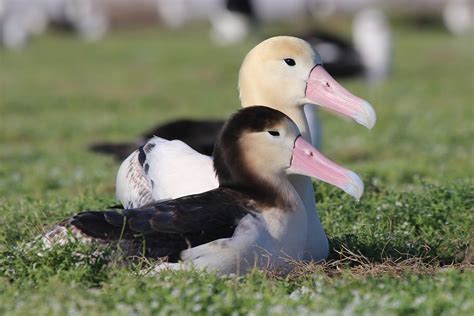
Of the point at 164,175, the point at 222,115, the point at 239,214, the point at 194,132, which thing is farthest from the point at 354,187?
the point at 222,115

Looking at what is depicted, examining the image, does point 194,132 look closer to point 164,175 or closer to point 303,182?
point 164,175

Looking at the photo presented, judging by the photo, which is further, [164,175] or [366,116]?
[164,175]

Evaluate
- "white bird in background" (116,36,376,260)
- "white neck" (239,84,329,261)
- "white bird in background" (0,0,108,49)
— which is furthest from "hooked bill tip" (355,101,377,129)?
"white bird in background" (0,0,108,49)

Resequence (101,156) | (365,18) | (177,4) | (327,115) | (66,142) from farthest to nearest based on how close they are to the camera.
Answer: (177,4) < (365,18) < (327,115) < (66,142) < (101,156)

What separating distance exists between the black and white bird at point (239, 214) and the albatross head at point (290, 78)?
2.11ft

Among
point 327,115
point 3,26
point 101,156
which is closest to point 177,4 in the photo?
point 3,26

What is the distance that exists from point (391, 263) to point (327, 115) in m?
10.9

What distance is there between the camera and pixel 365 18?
2425 cm

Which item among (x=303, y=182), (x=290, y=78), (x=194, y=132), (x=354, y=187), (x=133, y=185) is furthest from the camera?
(x=194, y=132)

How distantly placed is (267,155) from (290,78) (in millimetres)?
887

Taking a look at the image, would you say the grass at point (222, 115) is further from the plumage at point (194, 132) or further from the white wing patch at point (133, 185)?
the plumage at point (194, 132)

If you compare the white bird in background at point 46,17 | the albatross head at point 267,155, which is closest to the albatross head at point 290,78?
the albatross head at point 267,155

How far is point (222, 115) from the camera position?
16.8m

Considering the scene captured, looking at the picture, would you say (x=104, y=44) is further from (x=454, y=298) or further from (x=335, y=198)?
(x=454, y=298)
